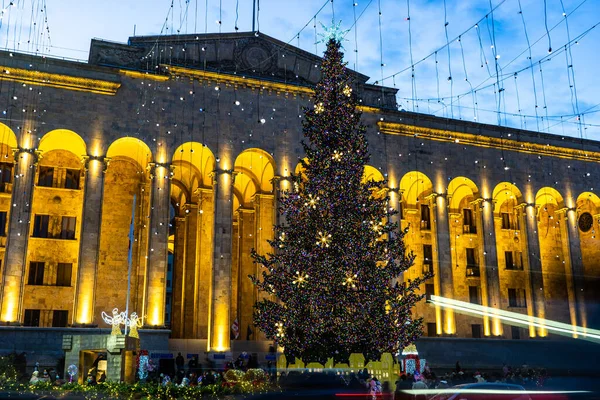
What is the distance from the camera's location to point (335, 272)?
19609mm

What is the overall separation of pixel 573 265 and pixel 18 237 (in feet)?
109

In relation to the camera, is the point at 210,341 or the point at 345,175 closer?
the point at 345,175

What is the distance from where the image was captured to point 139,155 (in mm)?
35938

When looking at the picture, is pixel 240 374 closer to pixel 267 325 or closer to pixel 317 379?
pixel 267 325

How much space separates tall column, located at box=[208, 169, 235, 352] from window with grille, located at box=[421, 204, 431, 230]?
15511 millimetres

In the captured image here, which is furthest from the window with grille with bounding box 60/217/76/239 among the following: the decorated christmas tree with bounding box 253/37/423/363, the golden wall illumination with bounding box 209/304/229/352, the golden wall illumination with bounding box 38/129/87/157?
the decorated christmas tree with bounding box 253/37/423/363

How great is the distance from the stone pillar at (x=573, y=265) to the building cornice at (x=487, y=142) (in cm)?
415

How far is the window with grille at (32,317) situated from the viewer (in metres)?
33.5

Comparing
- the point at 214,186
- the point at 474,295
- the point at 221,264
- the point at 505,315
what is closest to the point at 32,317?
the point at 221,264

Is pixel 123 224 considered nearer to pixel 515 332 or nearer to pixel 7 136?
pixel 7 136

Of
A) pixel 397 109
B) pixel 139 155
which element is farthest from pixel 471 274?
pixel 139 155

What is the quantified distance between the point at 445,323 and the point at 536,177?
1233 cm

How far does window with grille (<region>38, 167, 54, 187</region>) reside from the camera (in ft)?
117

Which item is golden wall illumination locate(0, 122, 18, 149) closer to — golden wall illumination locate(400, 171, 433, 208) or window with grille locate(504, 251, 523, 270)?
golden wall illumination locate(400, 171, 433, 208)
